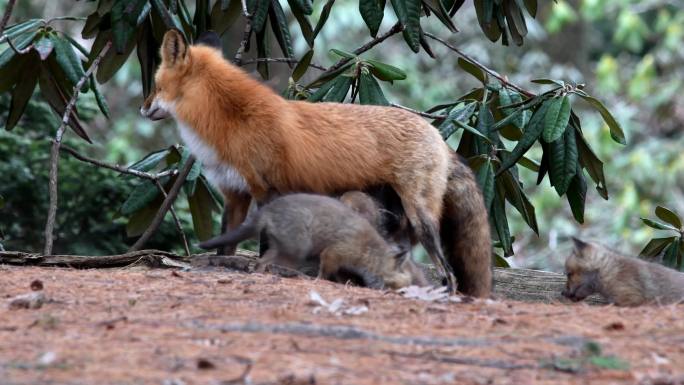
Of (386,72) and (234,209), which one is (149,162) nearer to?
(234,209)

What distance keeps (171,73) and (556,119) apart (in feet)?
9.00

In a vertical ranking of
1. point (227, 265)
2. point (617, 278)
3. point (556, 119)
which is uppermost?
point (556, 119)

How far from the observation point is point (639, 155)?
15.1 metres

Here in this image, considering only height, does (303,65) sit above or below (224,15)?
below

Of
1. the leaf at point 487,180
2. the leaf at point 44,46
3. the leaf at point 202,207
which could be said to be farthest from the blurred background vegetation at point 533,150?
the leaf at point 487,180

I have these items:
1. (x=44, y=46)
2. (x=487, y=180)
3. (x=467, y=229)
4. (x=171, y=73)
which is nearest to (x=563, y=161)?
(x=487, y=180)

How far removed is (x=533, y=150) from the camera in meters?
15.2

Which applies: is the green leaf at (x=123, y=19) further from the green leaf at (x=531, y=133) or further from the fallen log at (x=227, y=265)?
the green leaf at (x=531, y=133)

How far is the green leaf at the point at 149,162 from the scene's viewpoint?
8852 millimetres

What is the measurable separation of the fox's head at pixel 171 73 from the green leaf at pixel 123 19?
69cm

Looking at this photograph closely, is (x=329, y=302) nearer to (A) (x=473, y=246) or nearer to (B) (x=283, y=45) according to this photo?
(A) (x=473, y=246)

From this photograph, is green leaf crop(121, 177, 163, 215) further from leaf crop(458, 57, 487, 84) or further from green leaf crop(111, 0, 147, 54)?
leaf crop(458, 57, 487, 84)

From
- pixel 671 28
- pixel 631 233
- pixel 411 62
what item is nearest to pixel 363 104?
pixel 631 233

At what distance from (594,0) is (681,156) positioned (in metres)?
2.66
